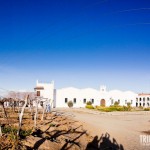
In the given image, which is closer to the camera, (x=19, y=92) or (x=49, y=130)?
(x=49, y=130)

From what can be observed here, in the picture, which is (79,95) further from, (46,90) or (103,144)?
(103,144)

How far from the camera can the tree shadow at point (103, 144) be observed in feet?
35.3

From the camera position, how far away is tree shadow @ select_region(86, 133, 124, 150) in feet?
35.3

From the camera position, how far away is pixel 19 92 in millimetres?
54562

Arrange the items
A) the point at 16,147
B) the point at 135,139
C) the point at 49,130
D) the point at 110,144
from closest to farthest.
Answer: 1. the point at 16,147
2. the point at 110,144
3. the point at 135,139
4. the point at 49,130

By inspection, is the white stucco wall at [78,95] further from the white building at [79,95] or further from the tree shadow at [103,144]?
the tree shadow at [103,144]

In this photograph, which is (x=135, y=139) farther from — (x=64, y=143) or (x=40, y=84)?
(x=40, y=84)

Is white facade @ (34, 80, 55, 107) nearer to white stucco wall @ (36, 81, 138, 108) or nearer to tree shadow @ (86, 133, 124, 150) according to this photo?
white stucco wall @ (36, 81, 138, 108)

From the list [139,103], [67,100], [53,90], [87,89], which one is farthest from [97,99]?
[139,103]

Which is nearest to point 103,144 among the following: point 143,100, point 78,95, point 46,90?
point 46,90

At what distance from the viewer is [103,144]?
454 inches

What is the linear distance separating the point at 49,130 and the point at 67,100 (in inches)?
1362

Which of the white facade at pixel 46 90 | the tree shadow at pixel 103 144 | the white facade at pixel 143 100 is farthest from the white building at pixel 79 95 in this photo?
the tree shadow at pixel 103 144

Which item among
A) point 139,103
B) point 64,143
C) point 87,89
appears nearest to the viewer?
point 64,143
